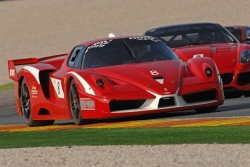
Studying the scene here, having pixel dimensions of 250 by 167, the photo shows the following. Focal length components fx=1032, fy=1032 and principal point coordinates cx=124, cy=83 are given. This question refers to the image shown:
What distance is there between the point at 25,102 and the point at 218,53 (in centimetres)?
341

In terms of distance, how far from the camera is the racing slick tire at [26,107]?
47.9 ft

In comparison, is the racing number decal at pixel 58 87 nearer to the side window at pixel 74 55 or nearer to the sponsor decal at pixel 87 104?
the side window at pixel 74 55

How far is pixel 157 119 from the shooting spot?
42.1 feet

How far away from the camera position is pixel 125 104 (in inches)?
496

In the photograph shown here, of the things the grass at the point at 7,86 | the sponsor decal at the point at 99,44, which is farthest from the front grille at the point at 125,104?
the grass at the point at 7,86

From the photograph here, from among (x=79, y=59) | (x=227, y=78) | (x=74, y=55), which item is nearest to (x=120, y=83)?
(x=79, y=59)

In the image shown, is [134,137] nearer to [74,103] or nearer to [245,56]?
[74,103]

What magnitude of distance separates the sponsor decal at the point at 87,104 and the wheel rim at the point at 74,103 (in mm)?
220

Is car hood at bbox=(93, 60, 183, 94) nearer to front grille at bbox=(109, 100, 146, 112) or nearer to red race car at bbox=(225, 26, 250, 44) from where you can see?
front grille at bbox=(109, 100, 146, 112)

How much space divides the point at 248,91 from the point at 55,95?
3.90 meters

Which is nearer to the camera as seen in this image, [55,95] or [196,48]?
[55,95]

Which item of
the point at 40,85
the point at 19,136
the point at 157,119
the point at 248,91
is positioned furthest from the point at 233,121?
the point at 248,91

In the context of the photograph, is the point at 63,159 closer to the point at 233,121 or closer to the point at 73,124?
the point at 233,121

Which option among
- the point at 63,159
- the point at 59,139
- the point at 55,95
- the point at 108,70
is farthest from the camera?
the point at 55,95
